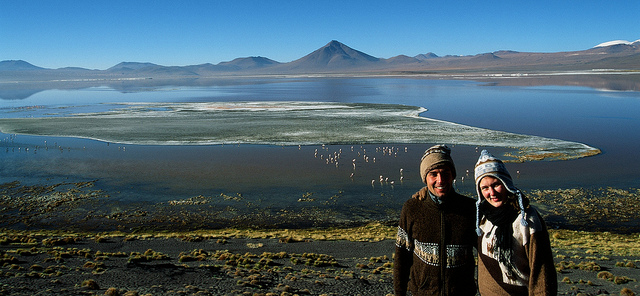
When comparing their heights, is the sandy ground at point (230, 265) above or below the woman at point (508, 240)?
below

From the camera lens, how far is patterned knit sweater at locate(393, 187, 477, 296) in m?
3.40

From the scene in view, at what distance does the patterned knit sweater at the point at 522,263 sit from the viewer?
9.73 feet

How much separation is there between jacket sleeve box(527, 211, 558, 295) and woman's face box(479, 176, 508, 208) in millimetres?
270

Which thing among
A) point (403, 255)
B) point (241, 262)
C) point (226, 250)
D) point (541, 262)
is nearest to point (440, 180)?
point (403, 255)

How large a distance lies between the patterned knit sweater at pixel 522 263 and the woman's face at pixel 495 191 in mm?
155

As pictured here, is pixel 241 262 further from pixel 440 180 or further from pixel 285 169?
pixel 285 169

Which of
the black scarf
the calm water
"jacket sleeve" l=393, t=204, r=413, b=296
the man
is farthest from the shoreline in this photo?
the black scarf

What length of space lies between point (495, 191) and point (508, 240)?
33cm

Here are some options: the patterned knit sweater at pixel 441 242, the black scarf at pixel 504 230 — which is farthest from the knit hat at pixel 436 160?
the black scarf at pixel 504 230

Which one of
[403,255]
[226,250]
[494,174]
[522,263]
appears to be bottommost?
[226,250]

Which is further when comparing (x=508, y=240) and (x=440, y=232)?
(x=440, y=232)

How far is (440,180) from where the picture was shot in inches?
134

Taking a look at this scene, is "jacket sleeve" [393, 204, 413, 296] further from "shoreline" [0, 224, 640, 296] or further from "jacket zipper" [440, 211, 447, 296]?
"shoreline" [0, 224, 640, 296]

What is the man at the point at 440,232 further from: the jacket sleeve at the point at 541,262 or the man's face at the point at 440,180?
the jacket sleeve at the point at 541,262
